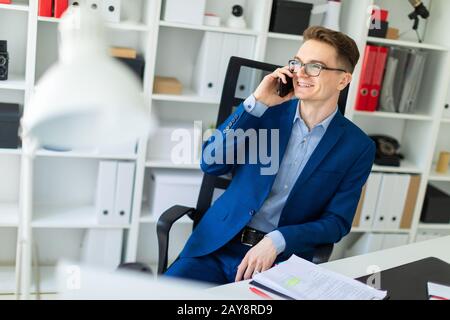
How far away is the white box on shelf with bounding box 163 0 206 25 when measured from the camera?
283 cm

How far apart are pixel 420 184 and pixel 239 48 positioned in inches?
54.0

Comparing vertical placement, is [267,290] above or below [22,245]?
below

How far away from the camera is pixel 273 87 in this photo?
2.08 meters

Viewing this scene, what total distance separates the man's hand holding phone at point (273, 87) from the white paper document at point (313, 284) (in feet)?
2.20

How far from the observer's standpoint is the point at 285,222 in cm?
210

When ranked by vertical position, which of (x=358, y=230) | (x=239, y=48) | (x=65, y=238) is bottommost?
(x=65, y=238)

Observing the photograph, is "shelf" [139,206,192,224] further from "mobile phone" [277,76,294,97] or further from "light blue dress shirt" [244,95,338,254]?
"mobile phone" [277,76,294,97]

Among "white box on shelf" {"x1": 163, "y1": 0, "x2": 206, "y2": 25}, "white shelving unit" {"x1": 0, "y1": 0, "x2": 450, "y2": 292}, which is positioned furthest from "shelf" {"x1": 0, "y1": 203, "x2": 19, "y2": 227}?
"white box on shelf" {"x1": 163, "y1": 0, "x2": 206, "y2": 25}

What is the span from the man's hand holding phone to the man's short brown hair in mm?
149

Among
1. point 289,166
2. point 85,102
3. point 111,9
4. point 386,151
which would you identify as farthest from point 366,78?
point 85,102

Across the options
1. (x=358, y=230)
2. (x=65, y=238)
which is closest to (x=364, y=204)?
(x=358, y=230)

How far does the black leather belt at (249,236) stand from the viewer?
2107mm

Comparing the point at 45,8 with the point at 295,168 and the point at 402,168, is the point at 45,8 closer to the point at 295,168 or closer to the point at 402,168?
the point at 295,168
